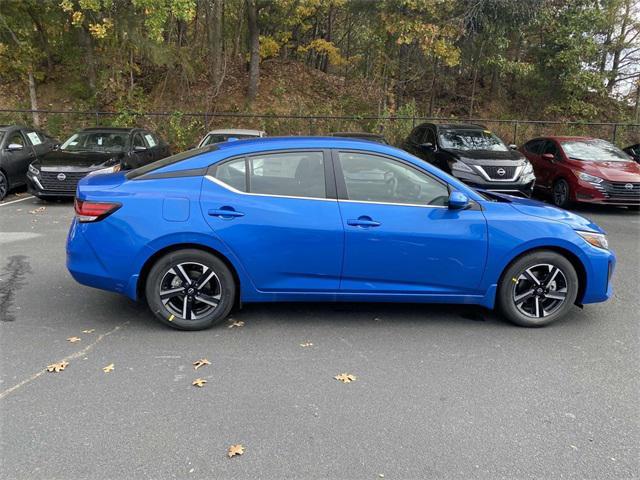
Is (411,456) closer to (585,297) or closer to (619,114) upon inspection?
(585,297)

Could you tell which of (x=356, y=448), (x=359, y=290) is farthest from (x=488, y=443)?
(x=359, y=290)

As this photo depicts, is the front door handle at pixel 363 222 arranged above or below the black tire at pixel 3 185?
above

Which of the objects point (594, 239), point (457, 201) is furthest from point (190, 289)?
point (594, 239)

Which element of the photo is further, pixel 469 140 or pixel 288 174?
pixel 469 140

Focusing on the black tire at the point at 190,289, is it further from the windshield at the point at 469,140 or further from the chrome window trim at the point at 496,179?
the windshield at the point at 469,140

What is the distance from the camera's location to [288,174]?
4441 millimetres

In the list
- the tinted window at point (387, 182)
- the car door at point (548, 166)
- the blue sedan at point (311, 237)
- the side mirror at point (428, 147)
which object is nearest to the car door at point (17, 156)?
the blue sedan at point (311, 237)

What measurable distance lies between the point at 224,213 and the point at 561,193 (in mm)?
9298

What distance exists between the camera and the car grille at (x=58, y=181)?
1012 cm

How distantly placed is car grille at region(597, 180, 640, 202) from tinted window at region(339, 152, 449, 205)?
24.9 feet

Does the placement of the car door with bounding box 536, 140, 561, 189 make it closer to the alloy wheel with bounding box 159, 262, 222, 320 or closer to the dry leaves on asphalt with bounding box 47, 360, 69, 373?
the alloy wheel with bounding box 159, 262, 222, 320

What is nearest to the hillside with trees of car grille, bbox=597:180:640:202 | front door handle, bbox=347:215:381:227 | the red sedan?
the red sedan

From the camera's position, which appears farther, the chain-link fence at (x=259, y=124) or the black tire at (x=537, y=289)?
the chain-link fence at (x=259, y=124)

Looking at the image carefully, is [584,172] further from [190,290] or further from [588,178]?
[190,290]
